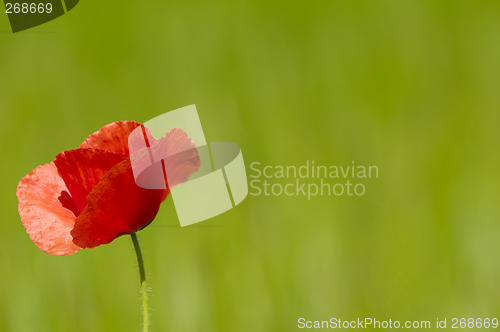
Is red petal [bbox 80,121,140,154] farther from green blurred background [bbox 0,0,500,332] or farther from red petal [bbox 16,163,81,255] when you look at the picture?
green blurred background [bbox 0,0,500,332]

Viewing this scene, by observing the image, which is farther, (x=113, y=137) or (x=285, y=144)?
(x=285, y=144)

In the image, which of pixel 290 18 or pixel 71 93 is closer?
pixel 71 93

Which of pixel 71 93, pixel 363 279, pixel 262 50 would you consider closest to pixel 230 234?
pixel 363 279

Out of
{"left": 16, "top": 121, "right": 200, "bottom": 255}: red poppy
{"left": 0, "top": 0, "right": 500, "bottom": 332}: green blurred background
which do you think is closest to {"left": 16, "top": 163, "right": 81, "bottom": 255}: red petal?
{"left": 16, "top": 121, "right": 200, "bottom": 255}: red poppy

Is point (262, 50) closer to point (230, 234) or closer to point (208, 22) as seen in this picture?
point (208, 22)

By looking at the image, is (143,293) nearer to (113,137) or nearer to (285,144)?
(113,137)

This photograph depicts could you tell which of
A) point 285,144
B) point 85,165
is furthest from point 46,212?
point 285,144

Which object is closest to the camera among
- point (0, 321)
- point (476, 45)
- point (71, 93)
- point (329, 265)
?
point (0, 321)
